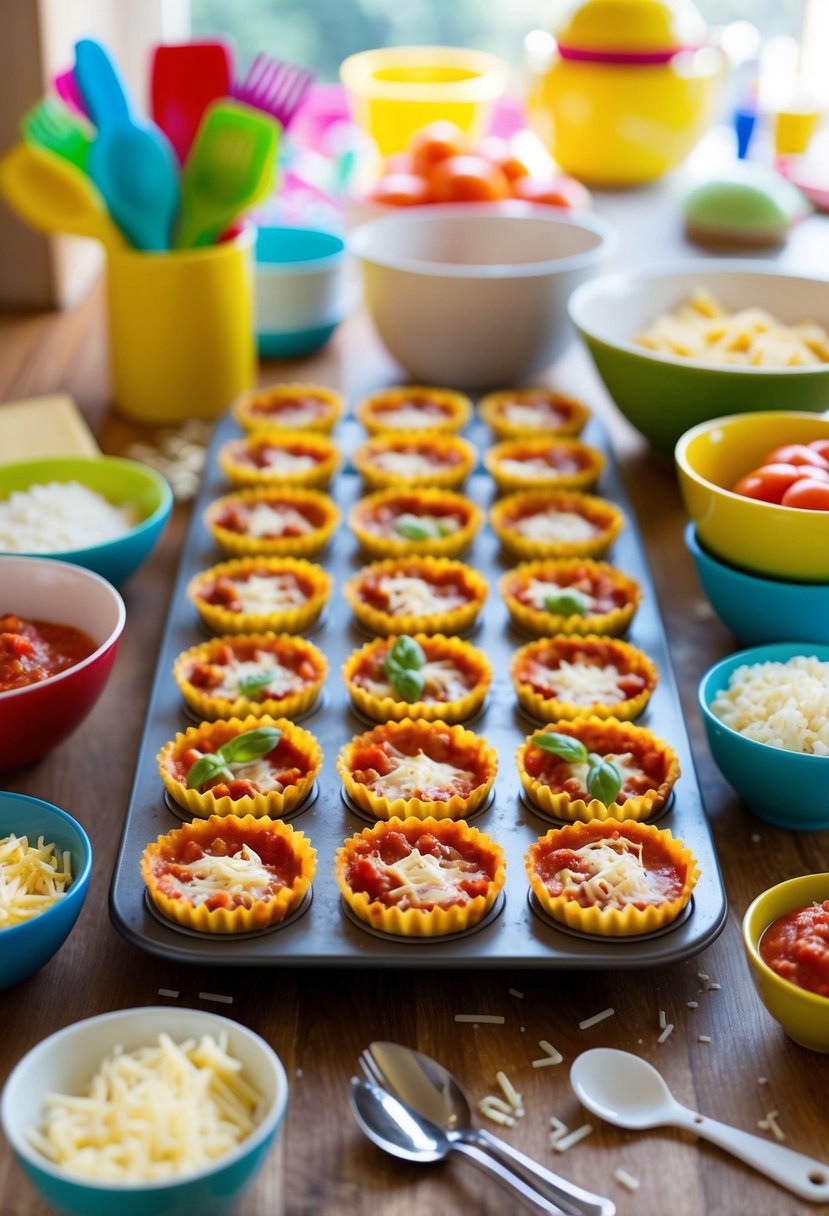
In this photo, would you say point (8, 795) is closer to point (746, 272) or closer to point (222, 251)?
point (222, 251)

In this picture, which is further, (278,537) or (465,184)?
(465,184)

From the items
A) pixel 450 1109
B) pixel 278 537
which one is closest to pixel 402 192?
pixel 278 537

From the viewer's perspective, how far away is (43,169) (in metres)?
2.71

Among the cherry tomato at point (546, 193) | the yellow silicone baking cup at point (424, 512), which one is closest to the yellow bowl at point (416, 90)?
the cherry tomato at point (546, 193)

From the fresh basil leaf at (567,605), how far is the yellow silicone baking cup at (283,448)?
65 cm

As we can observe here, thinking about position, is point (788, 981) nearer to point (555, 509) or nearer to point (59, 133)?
point (555, 509)

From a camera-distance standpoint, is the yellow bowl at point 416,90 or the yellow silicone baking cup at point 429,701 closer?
the yellow silicone baking cup at point 429,701

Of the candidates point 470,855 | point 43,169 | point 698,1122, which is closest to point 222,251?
point 43,169

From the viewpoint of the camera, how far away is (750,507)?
2.01m

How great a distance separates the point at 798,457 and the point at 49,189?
5.08 feet

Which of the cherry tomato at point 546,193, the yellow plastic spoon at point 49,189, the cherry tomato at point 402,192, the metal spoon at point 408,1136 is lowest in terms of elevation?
the metal spoon at point 408,1136

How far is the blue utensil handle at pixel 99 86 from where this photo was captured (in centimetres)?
263

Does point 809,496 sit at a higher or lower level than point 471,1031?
higher

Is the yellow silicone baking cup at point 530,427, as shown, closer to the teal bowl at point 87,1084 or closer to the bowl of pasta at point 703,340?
the bowl of pasta at point 703,340
